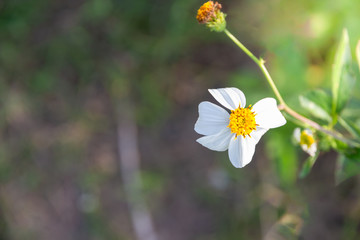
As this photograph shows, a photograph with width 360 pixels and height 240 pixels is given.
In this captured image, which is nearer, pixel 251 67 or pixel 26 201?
pixel 251 67

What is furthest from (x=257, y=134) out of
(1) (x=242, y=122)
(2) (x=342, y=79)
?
(2) (x=342, y=79)

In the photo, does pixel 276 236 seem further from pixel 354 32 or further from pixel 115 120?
pixel 115 120

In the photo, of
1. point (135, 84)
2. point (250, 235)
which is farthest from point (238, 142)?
point (135, 84)

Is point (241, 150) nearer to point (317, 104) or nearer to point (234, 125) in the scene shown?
point (234, 125)

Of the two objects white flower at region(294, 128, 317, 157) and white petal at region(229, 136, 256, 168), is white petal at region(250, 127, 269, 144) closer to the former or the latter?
white petal at region(229, 136, 256, 168)

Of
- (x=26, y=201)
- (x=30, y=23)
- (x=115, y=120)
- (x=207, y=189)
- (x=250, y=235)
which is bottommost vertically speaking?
(x=250, y=235)

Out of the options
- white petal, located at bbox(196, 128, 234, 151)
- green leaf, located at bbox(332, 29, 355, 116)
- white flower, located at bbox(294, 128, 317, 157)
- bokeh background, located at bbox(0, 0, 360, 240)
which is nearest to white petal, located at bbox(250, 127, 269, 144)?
white petal, located at bbox(196, 128, 234, 151)
